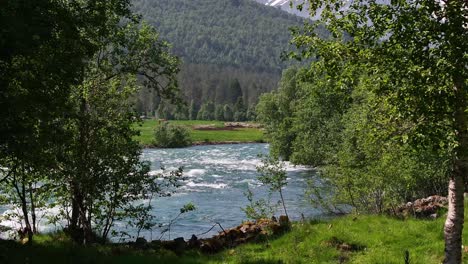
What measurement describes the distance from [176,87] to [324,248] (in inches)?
358

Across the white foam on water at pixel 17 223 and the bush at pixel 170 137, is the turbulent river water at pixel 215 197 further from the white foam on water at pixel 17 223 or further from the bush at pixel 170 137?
the bush at pixel 170 137

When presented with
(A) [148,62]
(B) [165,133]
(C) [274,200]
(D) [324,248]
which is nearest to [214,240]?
(D) [324,248]

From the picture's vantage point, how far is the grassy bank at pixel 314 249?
13.6m

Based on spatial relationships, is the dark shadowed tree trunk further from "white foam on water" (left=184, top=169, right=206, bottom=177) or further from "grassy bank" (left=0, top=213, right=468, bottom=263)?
"white foam on water" (left=184, top=169, right=206, bottom=177)

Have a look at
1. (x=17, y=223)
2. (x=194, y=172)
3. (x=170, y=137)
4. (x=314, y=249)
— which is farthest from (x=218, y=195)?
(x=170, y=137)

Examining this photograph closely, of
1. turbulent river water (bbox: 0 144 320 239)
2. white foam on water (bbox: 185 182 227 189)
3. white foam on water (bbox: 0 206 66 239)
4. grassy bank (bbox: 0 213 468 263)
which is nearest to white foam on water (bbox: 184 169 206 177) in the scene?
turbulent river water (bbox: 0 144 320 239)

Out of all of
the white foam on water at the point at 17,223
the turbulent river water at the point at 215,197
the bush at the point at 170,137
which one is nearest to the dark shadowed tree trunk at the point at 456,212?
the turbulent river water at the point at 215,197

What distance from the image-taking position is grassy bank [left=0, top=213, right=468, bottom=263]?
13.6 metres

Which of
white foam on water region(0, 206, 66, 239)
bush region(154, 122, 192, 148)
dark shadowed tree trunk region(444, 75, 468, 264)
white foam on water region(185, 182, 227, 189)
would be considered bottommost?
bush region(154, 122, 192, 148)

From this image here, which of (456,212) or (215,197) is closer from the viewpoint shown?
(456,212)

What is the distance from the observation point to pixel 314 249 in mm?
14461

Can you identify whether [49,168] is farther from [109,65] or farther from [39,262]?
[109,65]

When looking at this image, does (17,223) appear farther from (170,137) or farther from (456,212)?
(170,137)

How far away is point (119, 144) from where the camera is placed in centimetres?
1588
